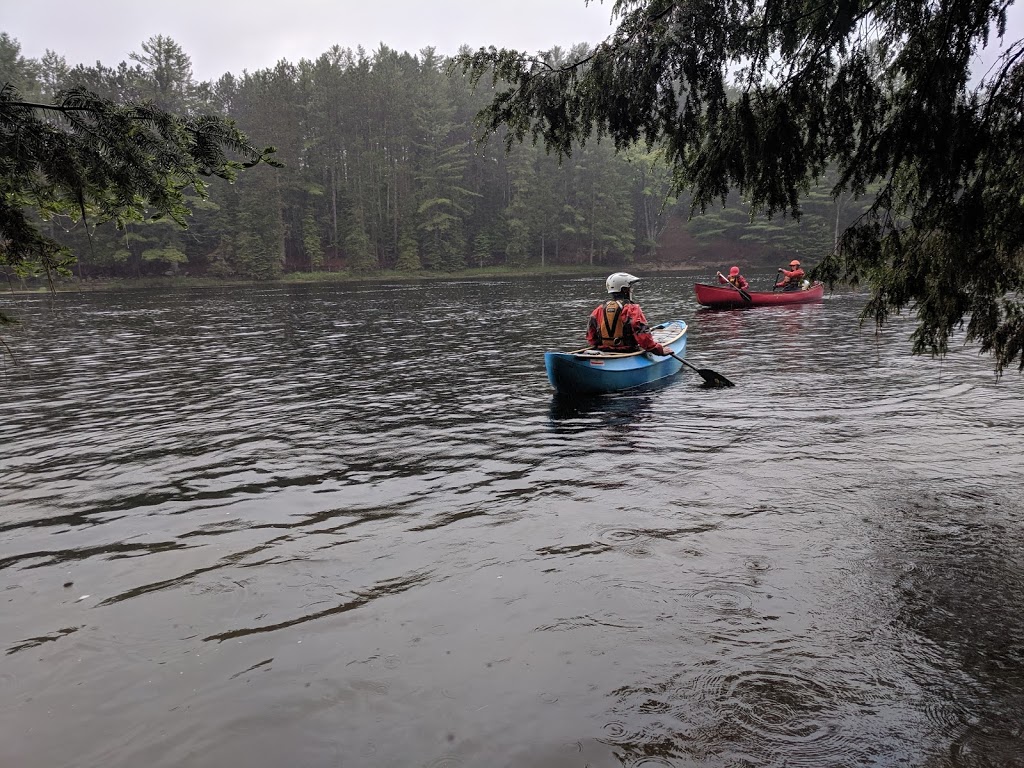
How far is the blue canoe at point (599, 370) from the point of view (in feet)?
38.6

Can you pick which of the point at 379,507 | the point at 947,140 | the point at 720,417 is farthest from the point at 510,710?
the point at 720,417

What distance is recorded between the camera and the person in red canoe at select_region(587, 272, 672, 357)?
12.6 meters

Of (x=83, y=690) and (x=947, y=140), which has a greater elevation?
(x=947, y=140)

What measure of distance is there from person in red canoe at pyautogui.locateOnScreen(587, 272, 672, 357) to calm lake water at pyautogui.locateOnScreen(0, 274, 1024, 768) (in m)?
1.17

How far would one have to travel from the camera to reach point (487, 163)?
74.8 meters

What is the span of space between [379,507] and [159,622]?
2557mm

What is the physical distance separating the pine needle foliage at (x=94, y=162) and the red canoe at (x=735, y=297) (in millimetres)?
24419

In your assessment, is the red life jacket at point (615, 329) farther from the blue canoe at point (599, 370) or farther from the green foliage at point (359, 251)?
the green foliage at point (359, 251)

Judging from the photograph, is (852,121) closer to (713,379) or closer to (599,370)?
(599,370)

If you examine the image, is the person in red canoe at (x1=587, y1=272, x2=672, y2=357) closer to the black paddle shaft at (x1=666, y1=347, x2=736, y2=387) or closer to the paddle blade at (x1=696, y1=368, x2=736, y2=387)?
the black paddle shaft at (x1=666, y1=347, x2=736, y2=387)

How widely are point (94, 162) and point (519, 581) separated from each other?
4853 mm

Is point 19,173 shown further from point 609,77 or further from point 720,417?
point 720,417

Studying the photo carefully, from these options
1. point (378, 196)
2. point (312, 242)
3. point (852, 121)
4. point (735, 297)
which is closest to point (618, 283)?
point (852, 121)

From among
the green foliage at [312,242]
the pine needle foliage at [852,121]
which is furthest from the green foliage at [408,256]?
the pine needle foliage at [852,121]
